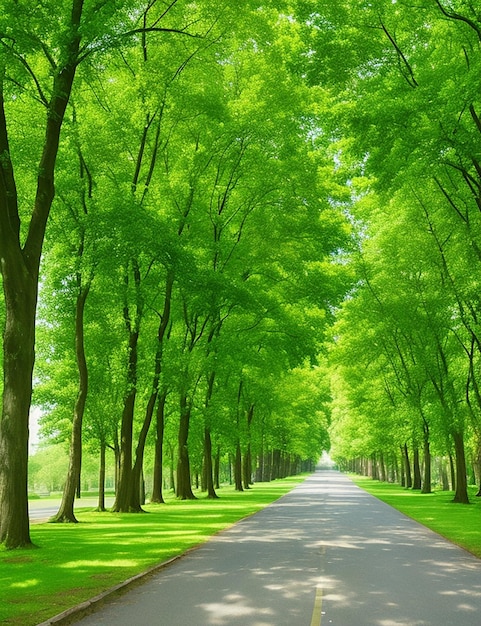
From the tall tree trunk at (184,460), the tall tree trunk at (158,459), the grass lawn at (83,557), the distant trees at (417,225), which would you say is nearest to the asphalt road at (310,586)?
the grass lawn at (83,557)

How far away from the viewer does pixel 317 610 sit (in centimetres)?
787

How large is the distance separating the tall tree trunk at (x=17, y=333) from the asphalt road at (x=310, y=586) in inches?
160

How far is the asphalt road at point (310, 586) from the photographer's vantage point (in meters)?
7.55

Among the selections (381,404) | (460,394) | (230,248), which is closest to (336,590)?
(230,248)

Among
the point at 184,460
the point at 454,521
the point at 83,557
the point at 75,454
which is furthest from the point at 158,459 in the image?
the point at 83,557

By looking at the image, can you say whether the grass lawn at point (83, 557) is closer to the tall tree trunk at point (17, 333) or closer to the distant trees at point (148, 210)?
the tall tree trunk at point (17, 333)

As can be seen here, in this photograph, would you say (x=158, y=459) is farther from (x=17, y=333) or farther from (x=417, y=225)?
(x=17, y=333)

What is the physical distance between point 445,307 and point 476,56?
18.3m

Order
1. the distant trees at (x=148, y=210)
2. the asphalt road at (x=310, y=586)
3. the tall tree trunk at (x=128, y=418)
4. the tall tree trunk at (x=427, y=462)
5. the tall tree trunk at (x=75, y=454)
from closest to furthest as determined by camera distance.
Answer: the asphalt road at (x=310, y=586), the distant trees at (x=148, y=210), the tall tree trunk at (x=75, y=454), the tall tree trunk at (x=128, y=418), the tall tree trunk at (x=427, y=462)

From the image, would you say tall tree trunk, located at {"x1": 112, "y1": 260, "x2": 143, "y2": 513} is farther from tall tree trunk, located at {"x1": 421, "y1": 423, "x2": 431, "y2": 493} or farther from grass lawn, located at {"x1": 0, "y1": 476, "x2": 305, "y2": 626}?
tall tree trunk, located at {"x1": 421, "y1": 423, "x2": 431, "y2": 493}

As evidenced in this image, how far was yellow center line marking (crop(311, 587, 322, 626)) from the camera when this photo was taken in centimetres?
721

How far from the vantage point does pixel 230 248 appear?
29.4m

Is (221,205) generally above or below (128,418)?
above

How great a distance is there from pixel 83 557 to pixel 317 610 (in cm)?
657
